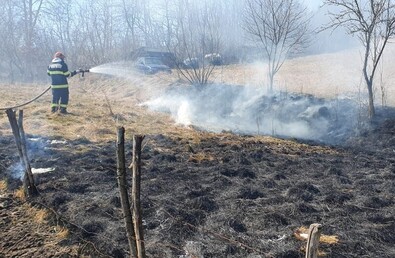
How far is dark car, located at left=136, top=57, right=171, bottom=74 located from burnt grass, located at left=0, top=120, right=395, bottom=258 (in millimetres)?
15348

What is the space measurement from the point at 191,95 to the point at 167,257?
1257 centimetres

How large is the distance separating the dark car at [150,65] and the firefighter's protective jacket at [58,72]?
1148 centimetres

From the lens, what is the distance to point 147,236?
4.00 meters

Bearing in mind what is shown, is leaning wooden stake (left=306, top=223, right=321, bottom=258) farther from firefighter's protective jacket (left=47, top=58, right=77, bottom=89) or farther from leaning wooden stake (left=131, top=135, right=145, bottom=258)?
firefighter's protective jacket (left=47, top=58, right=77, bottom=89)

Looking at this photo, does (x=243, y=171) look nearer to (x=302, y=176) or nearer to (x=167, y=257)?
(x=302, y=176)

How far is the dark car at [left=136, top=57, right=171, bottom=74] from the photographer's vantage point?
2322 cm

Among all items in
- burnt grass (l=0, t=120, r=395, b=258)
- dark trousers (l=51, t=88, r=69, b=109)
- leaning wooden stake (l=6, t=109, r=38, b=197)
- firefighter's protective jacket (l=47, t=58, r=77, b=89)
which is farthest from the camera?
dark trousers (l=51, t=88, r=69, b=109)

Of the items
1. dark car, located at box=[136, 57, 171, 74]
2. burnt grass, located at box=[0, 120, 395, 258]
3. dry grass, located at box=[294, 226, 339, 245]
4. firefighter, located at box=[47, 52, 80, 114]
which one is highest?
dark car, located at box=[136, 57, 171, 74]

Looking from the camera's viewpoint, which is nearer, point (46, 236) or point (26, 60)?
point (46, 236)

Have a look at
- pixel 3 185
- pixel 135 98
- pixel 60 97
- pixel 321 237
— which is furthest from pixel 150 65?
pixel 321 237

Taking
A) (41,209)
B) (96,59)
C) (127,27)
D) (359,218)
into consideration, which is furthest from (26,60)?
(359,218)

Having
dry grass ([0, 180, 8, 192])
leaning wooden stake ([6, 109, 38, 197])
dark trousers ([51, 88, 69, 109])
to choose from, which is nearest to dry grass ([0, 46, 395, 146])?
dark trousers ([51, 88, 69, 109])

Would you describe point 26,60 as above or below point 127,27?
below

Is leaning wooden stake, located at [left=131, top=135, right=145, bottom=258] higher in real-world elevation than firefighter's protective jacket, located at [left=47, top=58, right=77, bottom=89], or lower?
lower
